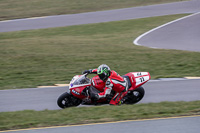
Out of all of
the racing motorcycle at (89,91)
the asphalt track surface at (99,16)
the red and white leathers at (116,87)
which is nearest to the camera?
the red and white leathers at (116,87)

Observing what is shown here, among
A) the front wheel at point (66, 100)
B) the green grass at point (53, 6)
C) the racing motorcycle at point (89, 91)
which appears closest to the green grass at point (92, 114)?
the racing motorcycle at point (89, 91)

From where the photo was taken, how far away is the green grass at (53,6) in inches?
1246

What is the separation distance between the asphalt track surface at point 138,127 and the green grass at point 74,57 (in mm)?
5170

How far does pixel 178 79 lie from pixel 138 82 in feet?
11.3

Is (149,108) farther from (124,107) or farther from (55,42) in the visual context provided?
(55,42)

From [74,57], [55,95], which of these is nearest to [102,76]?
[55,95]

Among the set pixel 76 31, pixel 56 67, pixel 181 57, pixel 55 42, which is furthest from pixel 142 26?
pixel 56 67

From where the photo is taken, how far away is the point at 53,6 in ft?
112

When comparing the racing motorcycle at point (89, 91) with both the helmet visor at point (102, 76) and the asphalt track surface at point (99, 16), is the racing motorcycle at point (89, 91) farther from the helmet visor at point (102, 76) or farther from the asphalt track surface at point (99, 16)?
the asphalt track surface at point (99, 16)

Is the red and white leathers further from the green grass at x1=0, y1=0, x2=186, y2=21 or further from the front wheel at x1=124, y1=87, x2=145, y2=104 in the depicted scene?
the green grass at x1=0, y1=0, x2=186, y2=21

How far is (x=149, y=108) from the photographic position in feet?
29.2

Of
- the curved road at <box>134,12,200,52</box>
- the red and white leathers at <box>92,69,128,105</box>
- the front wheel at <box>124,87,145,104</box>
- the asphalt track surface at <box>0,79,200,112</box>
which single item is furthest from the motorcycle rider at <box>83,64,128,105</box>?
the curved road at <box>134,12,200,52</box>

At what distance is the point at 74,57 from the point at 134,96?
7231 millimetres

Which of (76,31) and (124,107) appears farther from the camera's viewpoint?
(76,31)
